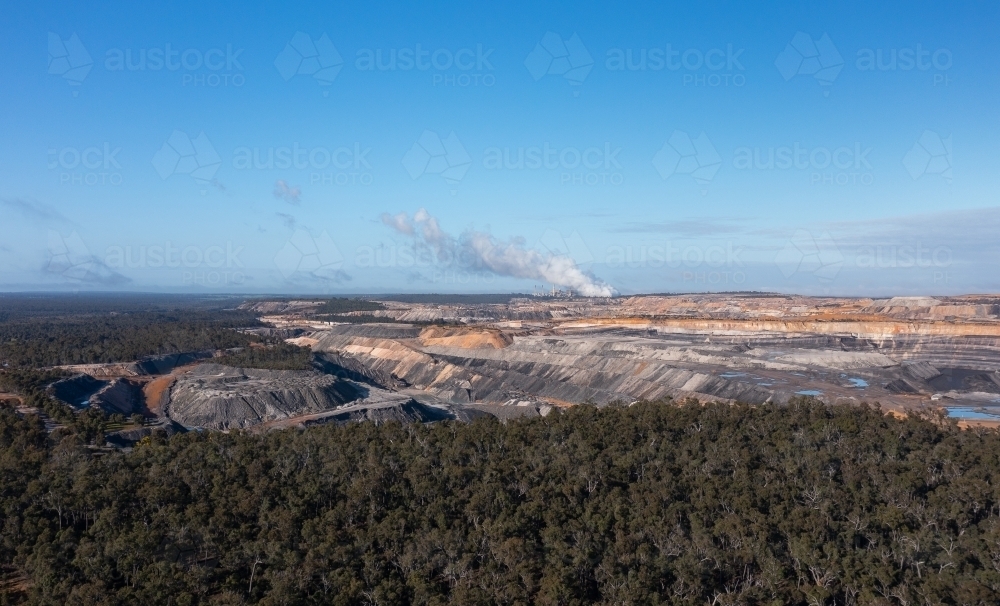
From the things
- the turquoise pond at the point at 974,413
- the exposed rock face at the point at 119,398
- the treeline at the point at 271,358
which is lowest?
the exposed rock face at the point at 119,398

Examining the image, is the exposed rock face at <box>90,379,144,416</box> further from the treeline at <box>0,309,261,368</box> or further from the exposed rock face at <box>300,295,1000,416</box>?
the exposed rock face at <box>300,295,1000,416</box>

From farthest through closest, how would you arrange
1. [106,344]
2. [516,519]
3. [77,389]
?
[106,344], [77,389], [516,519]

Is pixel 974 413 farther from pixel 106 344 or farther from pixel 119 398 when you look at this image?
pixel 106 344

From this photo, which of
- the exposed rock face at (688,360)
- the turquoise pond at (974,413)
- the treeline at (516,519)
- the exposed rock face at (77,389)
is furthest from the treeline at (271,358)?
the turquoise pond at (974,413)

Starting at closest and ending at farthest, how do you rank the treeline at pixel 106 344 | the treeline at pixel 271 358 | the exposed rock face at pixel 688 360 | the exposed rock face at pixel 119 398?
the exposed rock face at pixel 119 398
the exposed rock face at pixel 688 360
the treeline at pixel 271 358
the treeline at pixel 106 344

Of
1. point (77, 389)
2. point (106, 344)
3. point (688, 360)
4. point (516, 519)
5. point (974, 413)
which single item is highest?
point (688, 360)

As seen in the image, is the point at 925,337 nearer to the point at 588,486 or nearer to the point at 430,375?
the point at 430,375

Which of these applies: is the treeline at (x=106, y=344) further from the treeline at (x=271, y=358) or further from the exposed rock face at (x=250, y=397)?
the exposed rock face at (x=250, y=397)

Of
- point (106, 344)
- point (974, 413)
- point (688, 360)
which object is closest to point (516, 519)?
point (974, 413)
